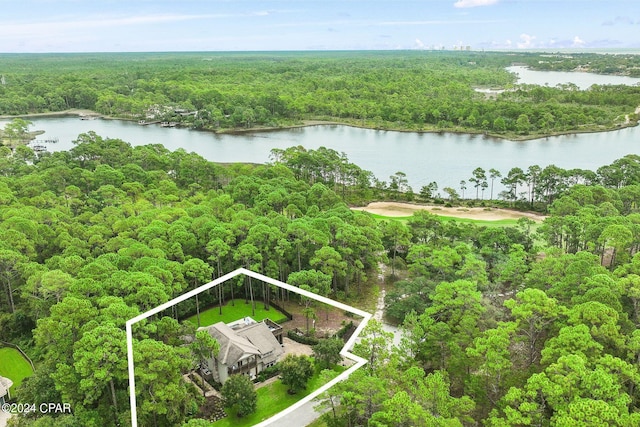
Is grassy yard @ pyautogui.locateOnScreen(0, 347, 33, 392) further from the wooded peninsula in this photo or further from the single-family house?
the single-family house

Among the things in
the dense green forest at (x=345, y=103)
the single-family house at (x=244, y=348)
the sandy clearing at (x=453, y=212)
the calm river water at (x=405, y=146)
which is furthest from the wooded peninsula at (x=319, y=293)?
the dense green forest at (x=345, y=103)

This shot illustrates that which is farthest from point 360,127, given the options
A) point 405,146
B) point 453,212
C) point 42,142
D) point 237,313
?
point 237,313

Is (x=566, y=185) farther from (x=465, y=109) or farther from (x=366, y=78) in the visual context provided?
(x=366, y=78)

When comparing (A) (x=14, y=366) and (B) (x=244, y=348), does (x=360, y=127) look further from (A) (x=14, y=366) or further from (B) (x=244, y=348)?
(B) (x=244, y=348)

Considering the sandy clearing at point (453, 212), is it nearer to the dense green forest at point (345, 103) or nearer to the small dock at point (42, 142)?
the dense green forest at point (345, 103)

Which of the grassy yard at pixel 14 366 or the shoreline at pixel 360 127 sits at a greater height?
the shoreline at pixel 360 127

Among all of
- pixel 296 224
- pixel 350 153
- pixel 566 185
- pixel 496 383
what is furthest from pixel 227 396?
pixel 350 153

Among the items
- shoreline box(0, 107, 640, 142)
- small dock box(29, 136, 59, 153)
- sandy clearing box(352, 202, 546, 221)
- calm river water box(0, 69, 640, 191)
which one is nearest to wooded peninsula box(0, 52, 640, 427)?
sandy clearing box(352, 202, 546, 221)
